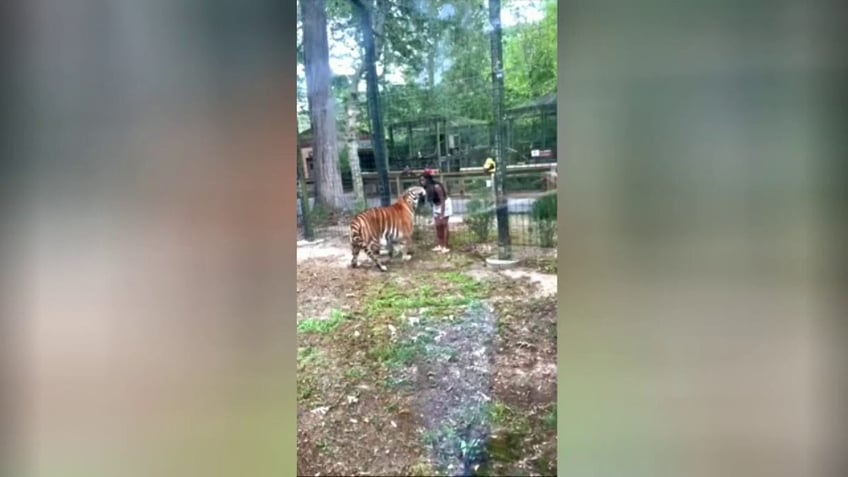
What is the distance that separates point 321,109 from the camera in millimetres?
1475

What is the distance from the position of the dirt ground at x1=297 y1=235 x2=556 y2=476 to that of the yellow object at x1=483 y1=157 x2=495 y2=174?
9.2 inches

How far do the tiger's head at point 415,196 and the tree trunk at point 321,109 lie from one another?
18 cm

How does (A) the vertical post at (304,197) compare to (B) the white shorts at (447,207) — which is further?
(B) the white shorts at (447,207)

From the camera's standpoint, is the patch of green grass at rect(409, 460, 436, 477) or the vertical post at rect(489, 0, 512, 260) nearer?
the vertical post at rect(489, 0, 512, 260)

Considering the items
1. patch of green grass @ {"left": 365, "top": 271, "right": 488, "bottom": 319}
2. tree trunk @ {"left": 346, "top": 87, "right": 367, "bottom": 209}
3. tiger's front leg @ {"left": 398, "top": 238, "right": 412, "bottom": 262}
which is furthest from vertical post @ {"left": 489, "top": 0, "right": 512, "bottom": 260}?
tree trunk @ {"left": 346, "top": 87, "right": 367, "bottom": 209}

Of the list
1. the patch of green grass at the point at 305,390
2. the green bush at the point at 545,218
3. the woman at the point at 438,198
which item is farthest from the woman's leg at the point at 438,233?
the patch of green grass at the point at 305,390

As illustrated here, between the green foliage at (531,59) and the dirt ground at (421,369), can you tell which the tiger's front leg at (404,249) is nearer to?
the dirt ground at (421,369)

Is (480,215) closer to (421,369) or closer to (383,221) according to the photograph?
(383,221)

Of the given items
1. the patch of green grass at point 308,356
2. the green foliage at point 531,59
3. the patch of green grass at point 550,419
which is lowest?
the patch of green grass at point 550,419

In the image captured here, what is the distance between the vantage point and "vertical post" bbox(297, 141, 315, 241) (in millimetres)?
1406

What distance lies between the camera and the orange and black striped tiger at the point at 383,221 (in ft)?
4.93

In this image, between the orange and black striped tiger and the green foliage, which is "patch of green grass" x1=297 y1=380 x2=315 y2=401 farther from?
the green foliage
